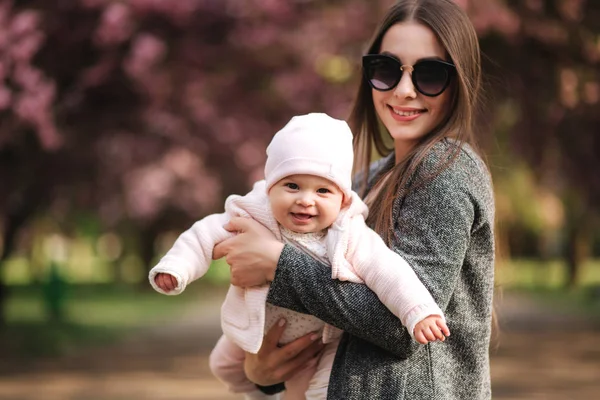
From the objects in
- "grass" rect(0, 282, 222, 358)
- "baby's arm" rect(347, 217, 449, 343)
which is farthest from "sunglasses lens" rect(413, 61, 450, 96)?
"grass" rect(0, 282, 222, 358)

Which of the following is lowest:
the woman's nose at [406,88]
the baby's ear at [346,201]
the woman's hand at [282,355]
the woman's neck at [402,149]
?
the woman's hand at [282,355]

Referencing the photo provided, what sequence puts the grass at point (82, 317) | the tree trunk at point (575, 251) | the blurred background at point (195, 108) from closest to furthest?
the blurred background at point (195, 108) → the grass at point (82, 317) → the tree trunk at point (575, 251)

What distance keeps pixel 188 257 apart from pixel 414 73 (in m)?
0.81

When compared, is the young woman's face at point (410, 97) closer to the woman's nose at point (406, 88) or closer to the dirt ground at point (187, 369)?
the woman's nose at point (406, 88)

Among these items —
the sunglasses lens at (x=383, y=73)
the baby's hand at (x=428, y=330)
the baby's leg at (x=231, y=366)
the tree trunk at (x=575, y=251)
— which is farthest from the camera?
the tree trunk at (x=575, y=251)

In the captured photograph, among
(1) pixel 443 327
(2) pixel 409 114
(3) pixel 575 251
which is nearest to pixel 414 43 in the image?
(2) pixel 409 114

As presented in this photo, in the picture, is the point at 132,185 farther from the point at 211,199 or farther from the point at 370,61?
the point at 370,61

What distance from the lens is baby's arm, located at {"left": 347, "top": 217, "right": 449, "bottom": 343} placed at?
2.39 m

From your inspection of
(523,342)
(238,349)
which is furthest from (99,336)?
(238,349)

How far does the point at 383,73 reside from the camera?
113 inches

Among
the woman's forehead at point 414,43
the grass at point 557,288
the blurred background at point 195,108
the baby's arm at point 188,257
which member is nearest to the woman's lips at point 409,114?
the woman's forehead at point 414,43

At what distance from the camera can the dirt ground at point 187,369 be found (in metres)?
9.76

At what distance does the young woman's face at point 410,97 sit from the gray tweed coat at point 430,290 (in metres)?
Result: 0.19

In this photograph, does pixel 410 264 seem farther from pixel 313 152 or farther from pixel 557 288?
pixel 557 288
